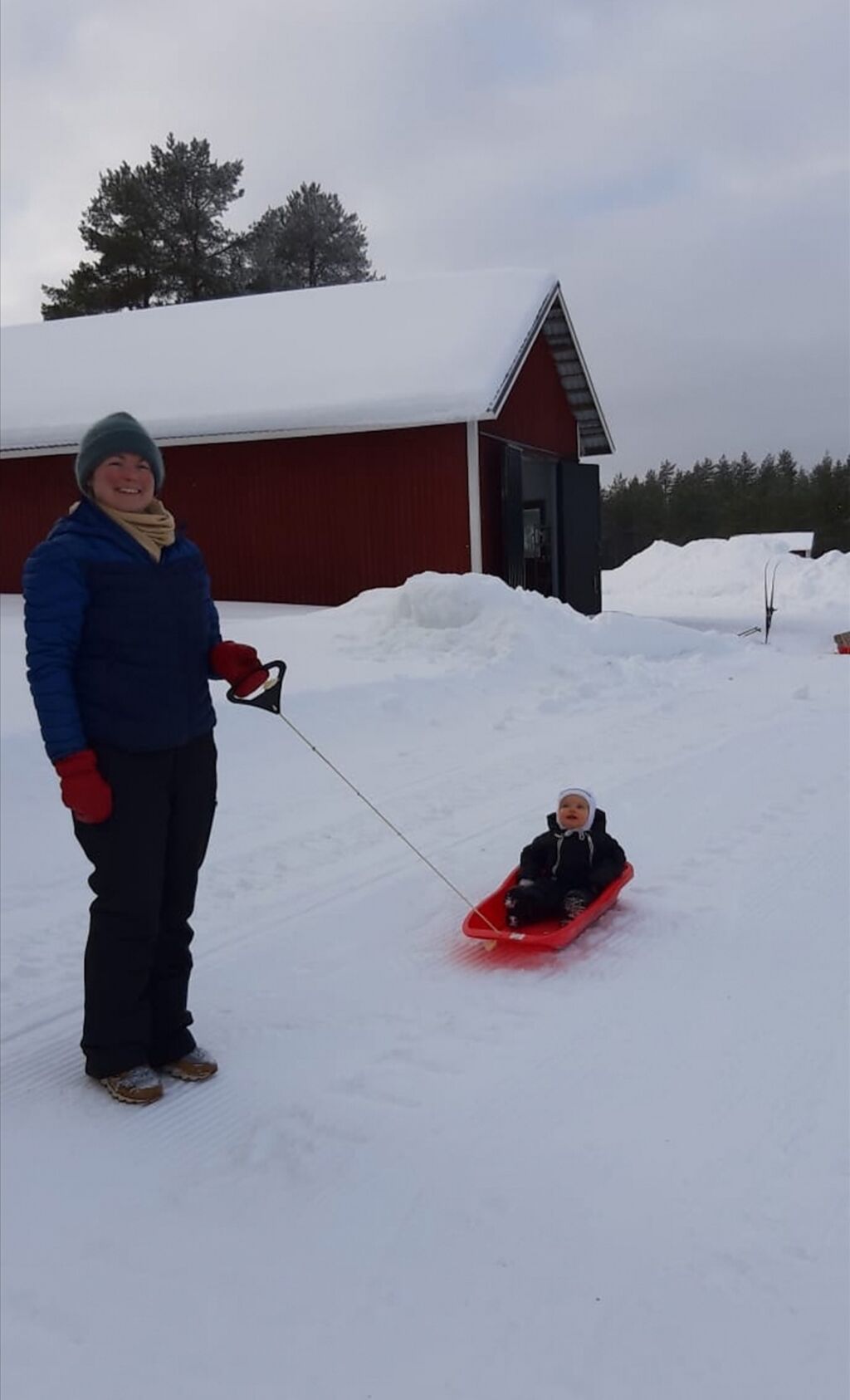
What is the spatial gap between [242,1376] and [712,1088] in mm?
1443

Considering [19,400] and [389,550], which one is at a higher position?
[19,400]

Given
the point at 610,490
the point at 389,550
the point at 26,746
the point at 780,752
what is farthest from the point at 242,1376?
the point at 610,490

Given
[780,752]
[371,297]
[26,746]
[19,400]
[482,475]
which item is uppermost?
[371,297]

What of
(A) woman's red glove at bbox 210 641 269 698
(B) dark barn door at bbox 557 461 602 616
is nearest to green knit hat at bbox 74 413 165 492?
(A) woman's red glove at bbox 210 641 269 698

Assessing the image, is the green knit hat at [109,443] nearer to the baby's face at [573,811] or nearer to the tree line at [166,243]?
the baby's face at [573,811]

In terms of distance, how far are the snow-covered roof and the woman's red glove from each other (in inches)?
396

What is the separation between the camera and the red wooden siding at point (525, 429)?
45.2 ft

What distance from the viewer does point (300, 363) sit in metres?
14.7

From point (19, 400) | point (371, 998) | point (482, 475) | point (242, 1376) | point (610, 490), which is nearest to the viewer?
point (242, 1376)

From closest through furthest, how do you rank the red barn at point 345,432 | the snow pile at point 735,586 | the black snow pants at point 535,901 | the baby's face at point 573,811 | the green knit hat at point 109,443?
1. the green knit hat at point 109,443
2. the black snow pants at point 535,901
3. the baby's face at point 573,811
4. the red barn at point 345,432
5. the snow pile at point 735,586

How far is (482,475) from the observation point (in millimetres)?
13578

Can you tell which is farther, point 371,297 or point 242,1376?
point 371,297

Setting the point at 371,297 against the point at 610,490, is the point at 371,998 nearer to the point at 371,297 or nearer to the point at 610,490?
the point at 371,297

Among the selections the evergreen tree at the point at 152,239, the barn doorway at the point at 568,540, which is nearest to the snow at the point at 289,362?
the barn doorway at the point at 568,540
